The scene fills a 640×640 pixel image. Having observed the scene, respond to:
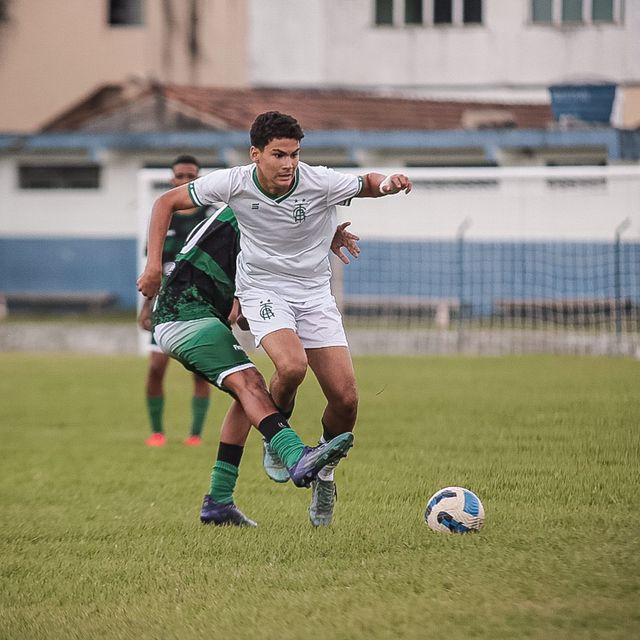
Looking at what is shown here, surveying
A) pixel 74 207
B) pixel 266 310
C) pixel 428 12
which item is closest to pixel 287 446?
pixel 266 310

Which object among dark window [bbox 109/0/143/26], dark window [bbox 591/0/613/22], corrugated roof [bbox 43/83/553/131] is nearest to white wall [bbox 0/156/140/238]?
corrugated roof [bbox 43/83/553/131]

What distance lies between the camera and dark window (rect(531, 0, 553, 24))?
37531 millimetres

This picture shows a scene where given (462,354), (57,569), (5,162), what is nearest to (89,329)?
(5,162)

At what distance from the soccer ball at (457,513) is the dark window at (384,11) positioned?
3248cm

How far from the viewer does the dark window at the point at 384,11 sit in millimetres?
38062

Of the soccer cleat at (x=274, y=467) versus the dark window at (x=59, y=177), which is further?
the dark window at (x=59, y=177)

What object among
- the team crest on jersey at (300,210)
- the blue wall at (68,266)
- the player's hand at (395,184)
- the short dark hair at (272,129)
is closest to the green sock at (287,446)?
the team crest on jersey at (300,210)

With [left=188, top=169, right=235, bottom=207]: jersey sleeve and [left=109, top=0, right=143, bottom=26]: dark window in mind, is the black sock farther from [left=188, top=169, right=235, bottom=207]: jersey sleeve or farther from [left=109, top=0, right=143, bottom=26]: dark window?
[left=109, top=0, right=143, bottom=26]: dark window

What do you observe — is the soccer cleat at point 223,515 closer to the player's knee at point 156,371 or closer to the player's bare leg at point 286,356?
the player's bare leg at point 286,356

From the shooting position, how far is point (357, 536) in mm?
6984

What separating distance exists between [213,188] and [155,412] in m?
5.52

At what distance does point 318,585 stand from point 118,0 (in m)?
36.1

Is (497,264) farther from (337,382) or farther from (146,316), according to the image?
(337,382)

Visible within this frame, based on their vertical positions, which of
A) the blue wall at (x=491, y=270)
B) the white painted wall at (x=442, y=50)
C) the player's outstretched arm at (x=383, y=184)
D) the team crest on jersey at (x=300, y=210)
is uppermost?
the white painted wall at (x=442, y=50)
